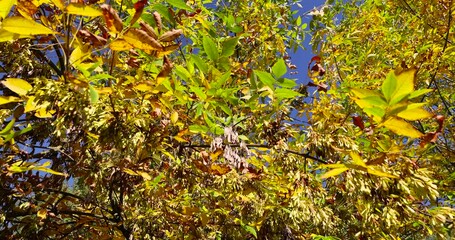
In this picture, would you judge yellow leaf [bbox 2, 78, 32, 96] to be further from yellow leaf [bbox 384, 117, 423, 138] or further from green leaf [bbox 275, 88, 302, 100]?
yellow leaf [bbox 384, 117, 423, 138]

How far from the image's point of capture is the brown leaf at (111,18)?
2.76 feet

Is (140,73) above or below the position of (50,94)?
above

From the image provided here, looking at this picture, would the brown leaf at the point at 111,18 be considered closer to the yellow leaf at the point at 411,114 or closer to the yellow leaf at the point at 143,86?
the yellow leaf at the point at 143,86

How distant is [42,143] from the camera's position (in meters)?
2.56

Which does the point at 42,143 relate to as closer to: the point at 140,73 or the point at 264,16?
the point at 140,73

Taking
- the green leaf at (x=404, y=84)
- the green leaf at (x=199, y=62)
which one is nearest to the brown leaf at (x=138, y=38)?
the green leaf at (x=199, y=62)

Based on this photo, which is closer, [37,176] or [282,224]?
[282,224]

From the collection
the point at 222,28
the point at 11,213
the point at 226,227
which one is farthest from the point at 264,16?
the point at 11,213

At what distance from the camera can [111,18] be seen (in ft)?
2.79

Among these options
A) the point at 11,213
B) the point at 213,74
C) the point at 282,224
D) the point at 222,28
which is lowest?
the point at 11,213

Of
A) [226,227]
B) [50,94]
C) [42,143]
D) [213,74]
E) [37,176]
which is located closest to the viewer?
[50,94]

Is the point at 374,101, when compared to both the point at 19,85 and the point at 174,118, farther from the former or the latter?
the point at 19,85

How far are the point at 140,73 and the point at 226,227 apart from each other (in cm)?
139

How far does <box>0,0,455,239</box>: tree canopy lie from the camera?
3.22 feet
